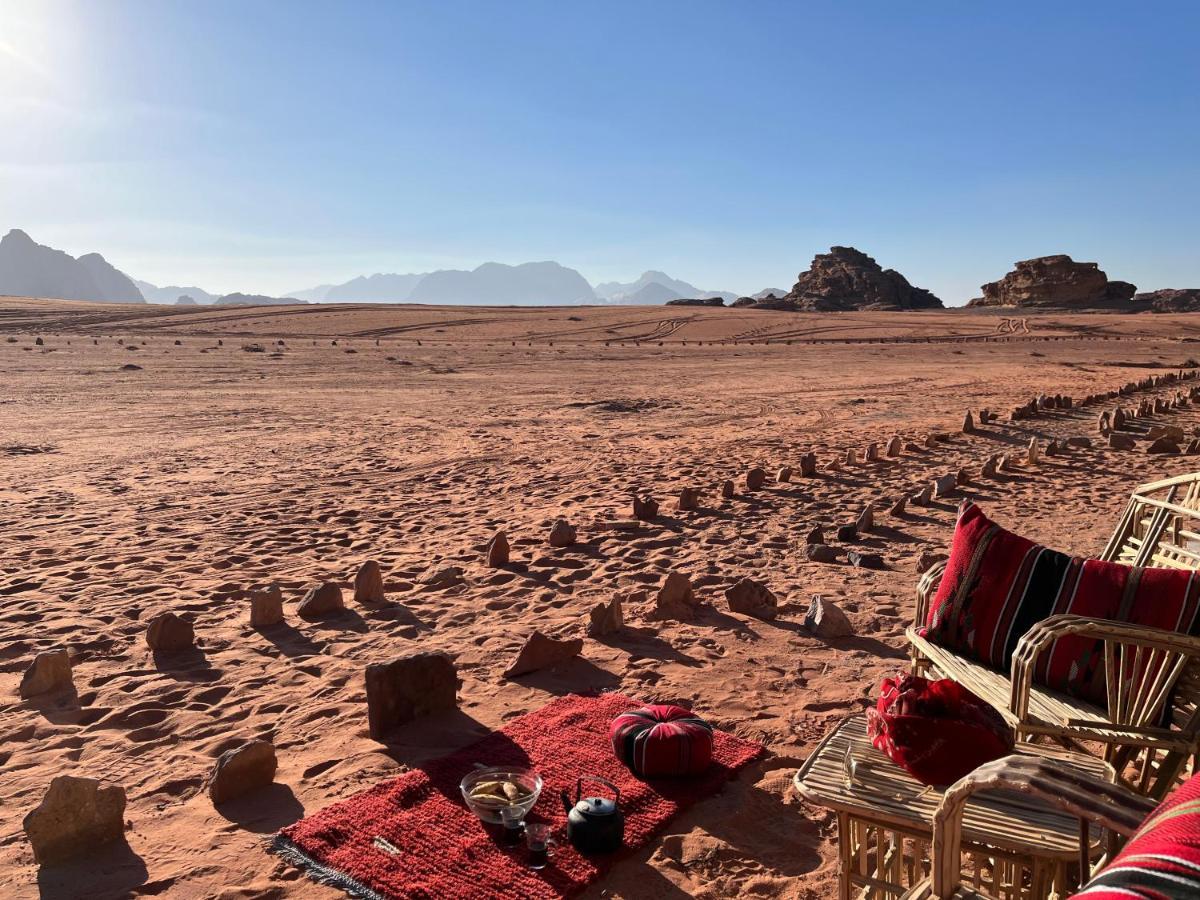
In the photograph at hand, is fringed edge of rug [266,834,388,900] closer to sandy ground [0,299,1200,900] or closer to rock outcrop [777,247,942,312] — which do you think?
sandy ground [0,299,1200,900]

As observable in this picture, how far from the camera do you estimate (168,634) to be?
5098mm

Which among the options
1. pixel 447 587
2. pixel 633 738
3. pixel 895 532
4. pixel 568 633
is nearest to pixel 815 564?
pixel 895 532

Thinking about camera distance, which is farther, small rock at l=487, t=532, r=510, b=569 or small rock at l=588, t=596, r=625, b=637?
small rock at l=487, t=532, r=510, b=569

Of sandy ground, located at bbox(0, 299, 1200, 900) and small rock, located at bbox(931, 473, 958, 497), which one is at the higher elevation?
small rock, located at bbox(931, 473, 958, 497)

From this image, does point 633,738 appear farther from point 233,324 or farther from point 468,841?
point 233,324

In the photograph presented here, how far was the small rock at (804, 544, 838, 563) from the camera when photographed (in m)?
6.68

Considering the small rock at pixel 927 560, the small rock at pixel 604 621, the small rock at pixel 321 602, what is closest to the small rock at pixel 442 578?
the small rock at pixel 321 602

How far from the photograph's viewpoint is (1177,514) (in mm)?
3873

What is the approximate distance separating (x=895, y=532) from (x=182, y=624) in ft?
18.6

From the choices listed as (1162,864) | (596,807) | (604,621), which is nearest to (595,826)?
(596,807)

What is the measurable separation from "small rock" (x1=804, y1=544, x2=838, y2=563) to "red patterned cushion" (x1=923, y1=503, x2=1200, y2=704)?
3045mm

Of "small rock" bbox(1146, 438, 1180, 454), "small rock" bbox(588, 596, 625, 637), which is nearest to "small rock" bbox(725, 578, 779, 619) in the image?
"small rock" bbox(588, 596, 625, 637)

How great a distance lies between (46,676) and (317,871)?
2.52 meters

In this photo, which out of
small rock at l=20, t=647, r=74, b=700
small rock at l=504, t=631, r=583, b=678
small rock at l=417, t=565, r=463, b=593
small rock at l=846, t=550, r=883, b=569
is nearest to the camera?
small rock at l=20, t=647, r=74, b=700
